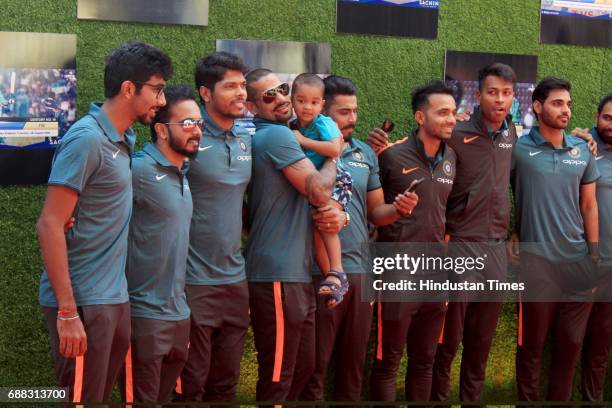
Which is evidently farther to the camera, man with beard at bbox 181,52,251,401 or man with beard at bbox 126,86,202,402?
man with beard at bbox 181,52,251,401

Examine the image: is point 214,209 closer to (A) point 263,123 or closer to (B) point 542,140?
(A) point 263,123

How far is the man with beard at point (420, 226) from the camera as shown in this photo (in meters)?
4.43

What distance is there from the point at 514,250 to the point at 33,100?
2.50m

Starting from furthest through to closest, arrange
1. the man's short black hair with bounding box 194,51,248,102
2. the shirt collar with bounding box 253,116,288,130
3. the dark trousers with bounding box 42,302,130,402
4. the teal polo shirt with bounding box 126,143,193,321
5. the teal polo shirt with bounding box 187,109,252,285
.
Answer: the shirt collar with bounding box 253,116,288,130 → the man's short black hair with bounding box 194,51,248,102 → the teal polo shirt with bounding box 187,109,252,285 → the teal polo shirt with bounding box 126,143,193,321 → the dark trousers with bounding box 42,302,130,402

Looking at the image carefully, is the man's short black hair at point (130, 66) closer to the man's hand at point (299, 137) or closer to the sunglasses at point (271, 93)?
the sunglasses at point (271, 93)

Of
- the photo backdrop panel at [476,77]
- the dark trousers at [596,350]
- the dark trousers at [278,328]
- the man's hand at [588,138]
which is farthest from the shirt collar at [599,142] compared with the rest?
the dark trousers at [278,328]

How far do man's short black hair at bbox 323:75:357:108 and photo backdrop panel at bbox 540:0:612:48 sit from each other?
1.69 metres

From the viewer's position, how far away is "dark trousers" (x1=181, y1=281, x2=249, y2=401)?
12.2ft

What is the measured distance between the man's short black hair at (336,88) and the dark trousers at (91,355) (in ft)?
5.16

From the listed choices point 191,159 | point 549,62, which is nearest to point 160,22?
point 191,159

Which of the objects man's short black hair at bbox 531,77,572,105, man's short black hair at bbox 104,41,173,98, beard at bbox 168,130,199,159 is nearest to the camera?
man's short black hair at bbox 104,41,173,98

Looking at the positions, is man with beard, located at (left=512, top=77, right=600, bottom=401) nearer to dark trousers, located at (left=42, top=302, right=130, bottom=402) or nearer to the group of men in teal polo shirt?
the group of men in teal polo shirt

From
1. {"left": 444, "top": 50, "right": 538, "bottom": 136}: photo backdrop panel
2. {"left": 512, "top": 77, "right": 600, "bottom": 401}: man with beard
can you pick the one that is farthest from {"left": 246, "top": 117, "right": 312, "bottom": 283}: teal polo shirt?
{"left": 444, "top": 50, "right": 538, "bottom": 136}: photo backdrop panel

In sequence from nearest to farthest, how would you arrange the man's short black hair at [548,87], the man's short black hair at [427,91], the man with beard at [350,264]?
the man with beard at [350,264] < the man's short black hair at [427,91] < the man's short black hair at [548,87]
